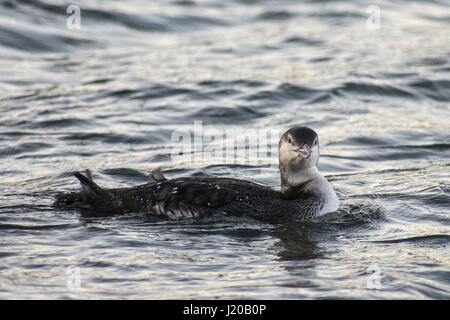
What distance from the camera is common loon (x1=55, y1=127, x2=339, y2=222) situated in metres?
7.09

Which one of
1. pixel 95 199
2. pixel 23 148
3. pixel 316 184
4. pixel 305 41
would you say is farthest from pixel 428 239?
pixel 305 41

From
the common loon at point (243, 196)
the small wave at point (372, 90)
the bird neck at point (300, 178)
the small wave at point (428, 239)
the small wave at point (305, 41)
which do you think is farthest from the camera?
the small wave at point (305, 41)

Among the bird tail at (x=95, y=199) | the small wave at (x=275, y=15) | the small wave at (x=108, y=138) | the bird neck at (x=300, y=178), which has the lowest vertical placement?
the bird tail at (x=95, y=199)

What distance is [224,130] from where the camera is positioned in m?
11.2

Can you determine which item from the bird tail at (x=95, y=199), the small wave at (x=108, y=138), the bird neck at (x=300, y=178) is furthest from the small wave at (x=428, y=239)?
the small wave at (x=108, y=138)

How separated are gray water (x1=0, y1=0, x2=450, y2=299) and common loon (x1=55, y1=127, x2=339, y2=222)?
125 millimetres

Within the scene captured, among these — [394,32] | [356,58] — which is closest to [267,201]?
[356,58]

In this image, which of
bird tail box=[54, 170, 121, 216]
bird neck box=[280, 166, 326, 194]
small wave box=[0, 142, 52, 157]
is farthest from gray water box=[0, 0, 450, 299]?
bird neck box=[280, 166, 326, 194]

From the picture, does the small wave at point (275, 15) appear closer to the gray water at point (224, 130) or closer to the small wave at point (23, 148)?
the gray water at point (224, 130)

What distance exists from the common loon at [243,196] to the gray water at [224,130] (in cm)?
12

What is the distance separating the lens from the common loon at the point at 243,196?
709cm

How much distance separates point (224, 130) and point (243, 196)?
4.15 meters

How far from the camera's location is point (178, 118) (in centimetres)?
1175
